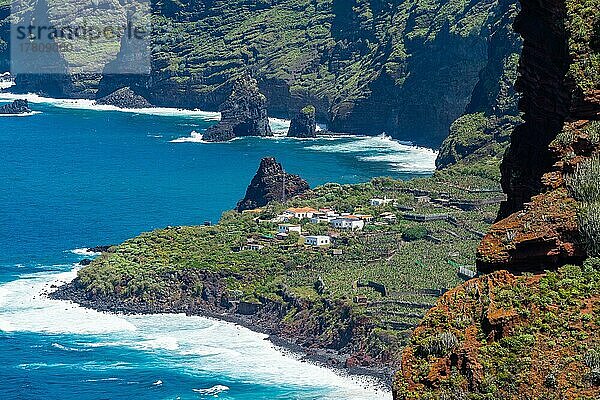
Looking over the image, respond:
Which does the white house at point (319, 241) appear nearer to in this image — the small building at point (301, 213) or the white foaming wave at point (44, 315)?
the small building at point (301, 213)

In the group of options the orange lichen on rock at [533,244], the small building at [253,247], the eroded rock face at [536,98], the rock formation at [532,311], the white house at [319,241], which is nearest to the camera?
the rock formation at [532,311]

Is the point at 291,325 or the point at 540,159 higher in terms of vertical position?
the point at 540,159

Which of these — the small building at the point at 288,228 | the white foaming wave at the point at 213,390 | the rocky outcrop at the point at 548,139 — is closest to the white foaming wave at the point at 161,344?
the white foaming wave at the point at 213,390

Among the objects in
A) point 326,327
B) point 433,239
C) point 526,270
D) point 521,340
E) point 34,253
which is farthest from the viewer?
point 34,253

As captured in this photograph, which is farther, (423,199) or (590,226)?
(423,199)

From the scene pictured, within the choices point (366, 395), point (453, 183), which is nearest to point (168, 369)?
point (366, 395)

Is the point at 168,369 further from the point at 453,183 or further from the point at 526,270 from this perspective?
the point at 526,270

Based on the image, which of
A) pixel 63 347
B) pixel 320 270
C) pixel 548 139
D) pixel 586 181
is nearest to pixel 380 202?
pixel 320 270

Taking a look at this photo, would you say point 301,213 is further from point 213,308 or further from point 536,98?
point 536,98
